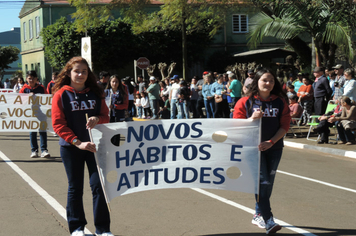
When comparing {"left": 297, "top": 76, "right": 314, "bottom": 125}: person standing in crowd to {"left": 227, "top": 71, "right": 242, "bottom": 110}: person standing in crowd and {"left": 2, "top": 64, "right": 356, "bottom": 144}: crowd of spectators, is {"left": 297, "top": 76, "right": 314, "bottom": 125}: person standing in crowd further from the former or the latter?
{"left": 227, "top": 71, "right": 242, "bottom": 110}: person standing in crowd

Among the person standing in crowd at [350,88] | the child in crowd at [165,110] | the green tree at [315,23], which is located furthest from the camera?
the child in crowd at [165,110]

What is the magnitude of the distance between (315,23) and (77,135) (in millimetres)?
14136

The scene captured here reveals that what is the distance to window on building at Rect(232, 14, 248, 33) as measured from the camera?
132 feet

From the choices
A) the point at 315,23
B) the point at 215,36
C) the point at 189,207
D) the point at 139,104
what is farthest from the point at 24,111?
the point at 215,36

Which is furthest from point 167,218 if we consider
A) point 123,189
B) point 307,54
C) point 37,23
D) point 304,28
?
point 37,23

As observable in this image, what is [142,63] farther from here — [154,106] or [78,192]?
[78,192]

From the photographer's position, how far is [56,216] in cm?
559

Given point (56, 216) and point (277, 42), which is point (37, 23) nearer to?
point (277, 42)

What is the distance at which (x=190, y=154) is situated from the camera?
4910 millimetres

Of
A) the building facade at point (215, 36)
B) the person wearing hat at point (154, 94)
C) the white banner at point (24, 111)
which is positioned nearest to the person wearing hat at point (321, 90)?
the person wearing hat at point (154, 94)

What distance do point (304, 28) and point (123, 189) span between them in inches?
549

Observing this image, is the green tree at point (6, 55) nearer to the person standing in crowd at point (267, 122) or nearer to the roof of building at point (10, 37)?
the roof of building at point (10, 37)

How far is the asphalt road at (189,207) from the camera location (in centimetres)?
509

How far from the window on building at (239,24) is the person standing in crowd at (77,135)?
1451 inches
